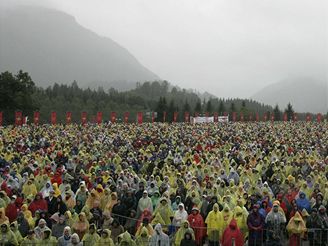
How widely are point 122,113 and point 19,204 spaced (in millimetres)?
90116

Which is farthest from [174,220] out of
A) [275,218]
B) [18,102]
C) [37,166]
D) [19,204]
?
[18,102]

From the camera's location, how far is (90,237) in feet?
28.6

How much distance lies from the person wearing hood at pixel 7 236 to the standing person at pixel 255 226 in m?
4.62

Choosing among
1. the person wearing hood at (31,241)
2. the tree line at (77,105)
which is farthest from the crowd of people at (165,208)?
the tree line at (77,105)

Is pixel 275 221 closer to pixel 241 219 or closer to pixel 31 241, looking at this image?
pixel 241 219

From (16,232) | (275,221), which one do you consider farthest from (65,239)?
(275,221)

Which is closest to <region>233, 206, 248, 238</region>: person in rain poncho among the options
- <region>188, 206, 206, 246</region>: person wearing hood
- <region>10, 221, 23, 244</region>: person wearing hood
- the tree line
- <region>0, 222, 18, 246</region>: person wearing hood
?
<region>188, 206, 206, 246</region>: person wearing hood

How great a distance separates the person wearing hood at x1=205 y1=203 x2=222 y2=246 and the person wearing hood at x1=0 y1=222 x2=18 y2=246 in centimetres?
389

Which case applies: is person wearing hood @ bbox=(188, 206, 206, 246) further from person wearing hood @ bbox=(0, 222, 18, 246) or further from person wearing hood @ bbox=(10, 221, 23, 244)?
person wearing hood @ bbox=(0, 222, 18, 246)

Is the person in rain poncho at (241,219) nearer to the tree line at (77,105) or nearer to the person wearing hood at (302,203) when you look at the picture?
the person wearing hood at (302,203)

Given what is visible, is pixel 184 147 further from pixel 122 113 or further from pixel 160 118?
pixel 122 113

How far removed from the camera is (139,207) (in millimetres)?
11367

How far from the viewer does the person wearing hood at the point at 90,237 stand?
865cm

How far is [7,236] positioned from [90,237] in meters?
1.45
